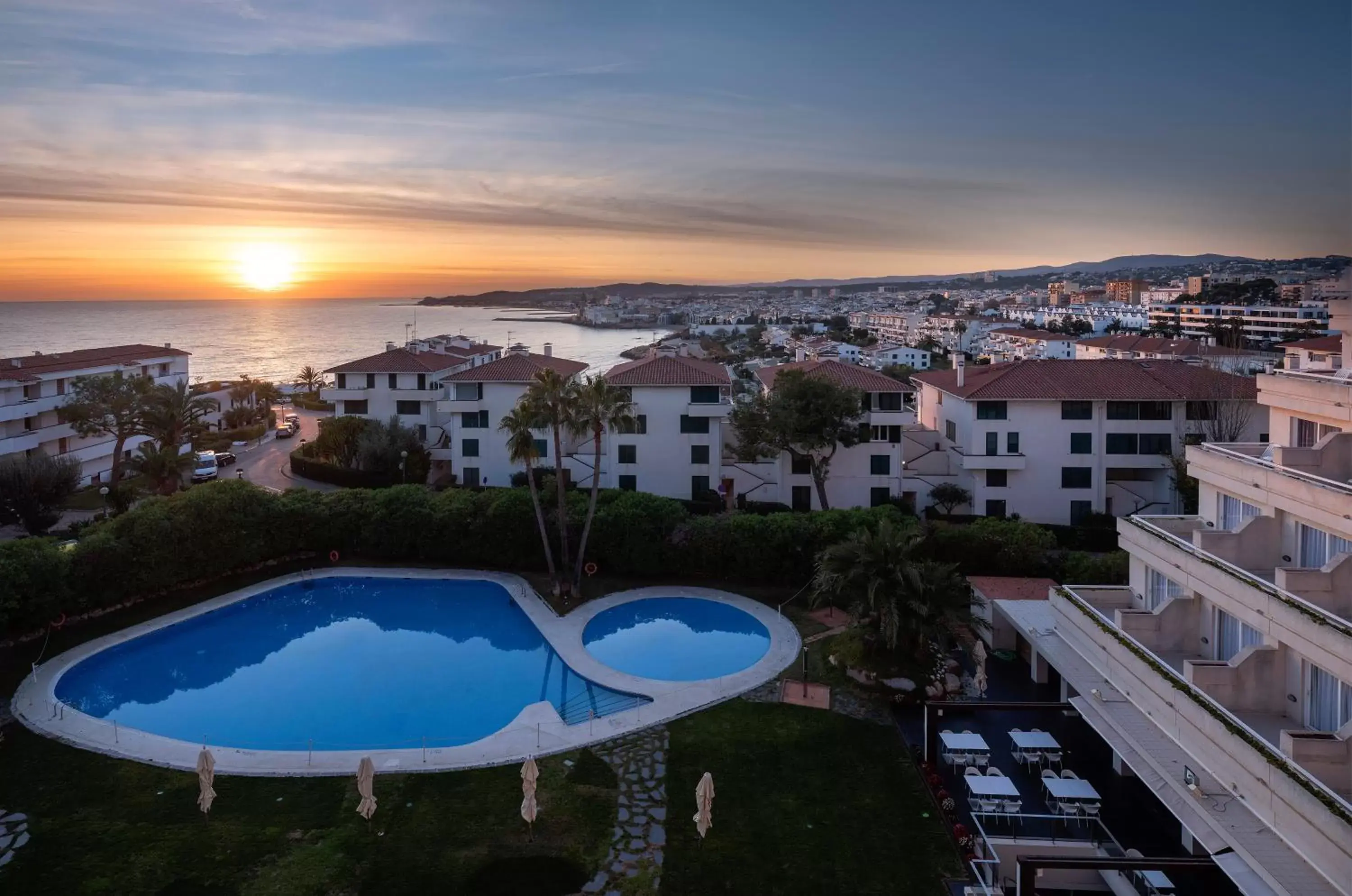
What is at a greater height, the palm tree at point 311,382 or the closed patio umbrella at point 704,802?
the palm tree at point 311,382

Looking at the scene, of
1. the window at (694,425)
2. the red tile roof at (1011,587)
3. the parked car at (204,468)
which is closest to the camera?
the red tile roof at (1011,587)

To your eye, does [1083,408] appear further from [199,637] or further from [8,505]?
[8,505]

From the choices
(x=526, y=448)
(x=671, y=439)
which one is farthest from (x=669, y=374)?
(x=526, y=448)

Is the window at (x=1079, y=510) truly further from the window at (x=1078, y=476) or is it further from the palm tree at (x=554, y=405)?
the palm tree at (x=554, y=405)

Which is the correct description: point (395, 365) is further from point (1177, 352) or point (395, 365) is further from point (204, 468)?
point (1177, 352)

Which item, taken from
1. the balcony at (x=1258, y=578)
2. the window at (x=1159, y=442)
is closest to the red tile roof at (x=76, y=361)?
the balcony at (x=1258, y=578)

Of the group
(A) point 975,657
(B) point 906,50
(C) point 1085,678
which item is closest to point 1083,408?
(B) point 906,50
